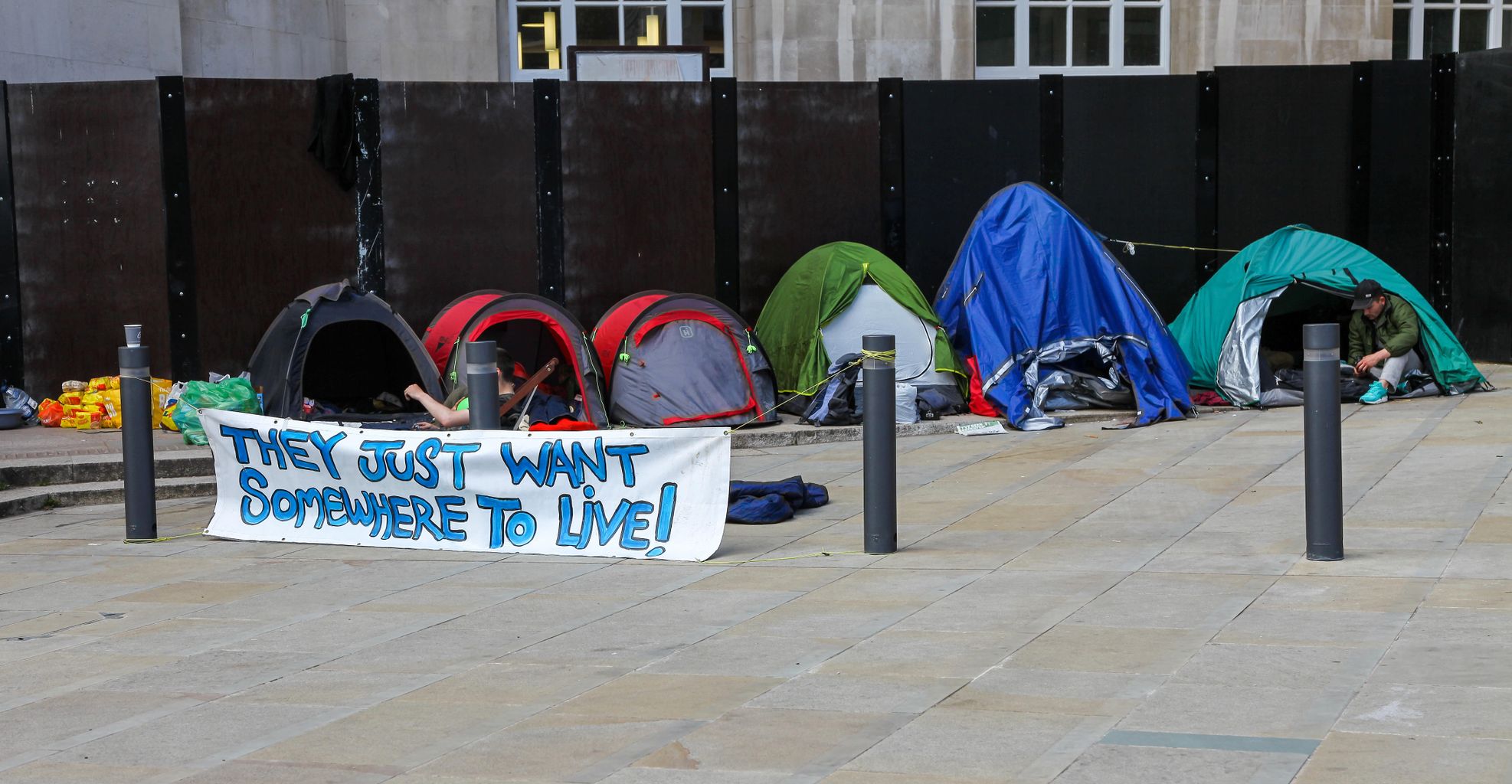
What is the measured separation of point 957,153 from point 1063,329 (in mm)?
2306

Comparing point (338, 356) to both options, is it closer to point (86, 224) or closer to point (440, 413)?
point (86, 224)

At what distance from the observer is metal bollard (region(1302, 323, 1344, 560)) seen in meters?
7.13

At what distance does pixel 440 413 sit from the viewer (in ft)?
Result: 35.0

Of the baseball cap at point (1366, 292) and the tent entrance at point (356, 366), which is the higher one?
the baseball cap at point (1366, 292)

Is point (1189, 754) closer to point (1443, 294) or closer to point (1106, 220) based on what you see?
point (1106, 220)

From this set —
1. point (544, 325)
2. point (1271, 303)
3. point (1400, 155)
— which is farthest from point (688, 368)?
point (1400, 155)

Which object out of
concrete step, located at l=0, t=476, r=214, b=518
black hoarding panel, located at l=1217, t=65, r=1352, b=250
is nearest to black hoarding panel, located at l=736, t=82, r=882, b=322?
black hoarding panel, located at l=1217, t=65, r=1352, b=250

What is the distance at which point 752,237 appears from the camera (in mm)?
13930

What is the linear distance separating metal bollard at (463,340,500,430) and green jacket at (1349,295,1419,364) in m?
7.60

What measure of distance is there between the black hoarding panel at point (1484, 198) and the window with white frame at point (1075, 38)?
4.49 meters

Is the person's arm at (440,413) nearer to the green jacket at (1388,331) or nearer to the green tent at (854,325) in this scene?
the green tent at (854,325)

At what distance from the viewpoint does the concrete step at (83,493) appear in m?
10.1

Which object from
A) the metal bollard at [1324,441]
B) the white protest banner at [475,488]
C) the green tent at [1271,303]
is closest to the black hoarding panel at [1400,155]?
the green tent at [1271,303]

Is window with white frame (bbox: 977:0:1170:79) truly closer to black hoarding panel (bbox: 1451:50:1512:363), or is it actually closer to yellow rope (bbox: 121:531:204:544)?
black hoarding panel (bbox: 1451:50:1512:363)
